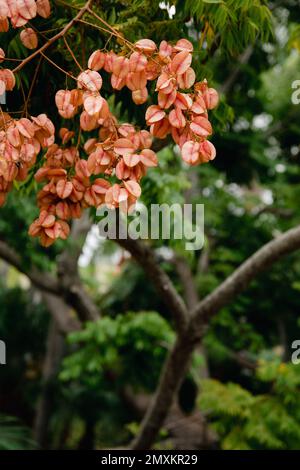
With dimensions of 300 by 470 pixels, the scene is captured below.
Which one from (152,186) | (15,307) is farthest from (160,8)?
(15,307)

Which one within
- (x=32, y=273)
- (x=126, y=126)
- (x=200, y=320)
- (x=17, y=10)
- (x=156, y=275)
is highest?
(x=17, y=10)

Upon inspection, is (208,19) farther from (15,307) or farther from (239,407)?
(15,307)

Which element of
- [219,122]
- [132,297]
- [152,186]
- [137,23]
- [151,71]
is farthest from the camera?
[132,297]

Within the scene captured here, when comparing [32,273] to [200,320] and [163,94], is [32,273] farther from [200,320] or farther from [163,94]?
[163,94]

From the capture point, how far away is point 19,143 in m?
1.46

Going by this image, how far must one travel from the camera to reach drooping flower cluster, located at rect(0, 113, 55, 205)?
145cm

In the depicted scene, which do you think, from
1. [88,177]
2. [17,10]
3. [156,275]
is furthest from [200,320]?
[17,10]

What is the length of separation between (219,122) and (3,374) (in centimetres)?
833

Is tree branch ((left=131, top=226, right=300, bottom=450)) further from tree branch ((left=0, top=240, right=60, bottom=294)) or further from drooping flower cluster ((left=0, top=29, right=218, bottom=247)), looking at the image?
tree branch ((left=0, top=240, right=60, bottom=294))

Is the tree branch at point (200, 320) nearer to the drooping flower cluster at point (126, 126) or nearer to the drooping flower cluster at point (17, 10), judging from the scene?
the drooping flower cluster at point (126, 126)

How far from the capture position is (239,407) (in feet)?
13.9

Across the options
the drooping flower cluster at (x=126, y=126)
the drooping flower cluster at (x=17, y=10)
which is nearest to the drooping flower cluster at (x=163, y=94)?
the drooping flower cluster at (x=126, y=126)

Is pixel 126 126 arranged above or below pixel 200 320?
above

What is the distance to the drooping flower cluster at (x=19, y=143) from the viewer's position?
1454 millimetres
